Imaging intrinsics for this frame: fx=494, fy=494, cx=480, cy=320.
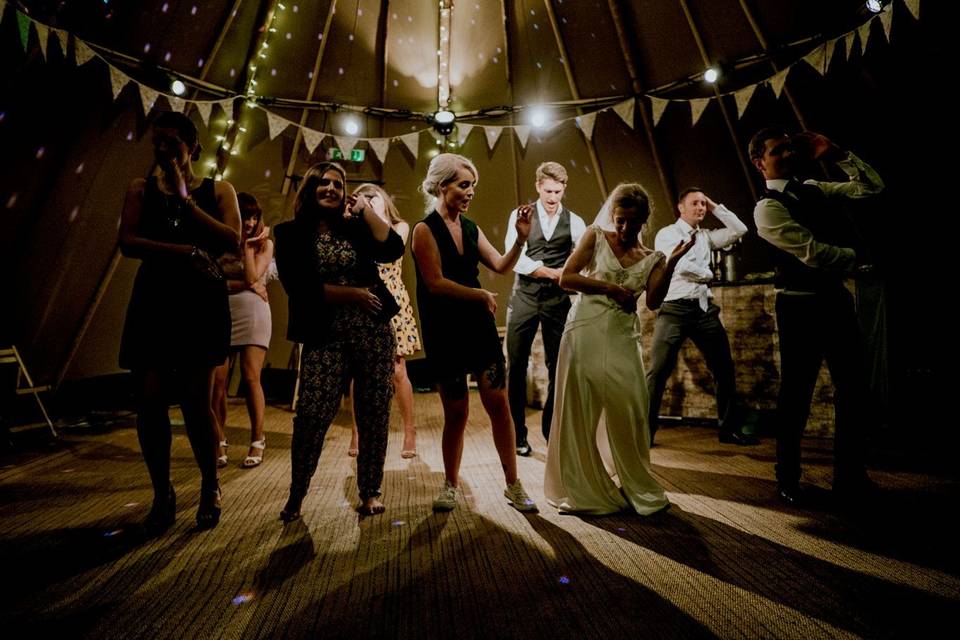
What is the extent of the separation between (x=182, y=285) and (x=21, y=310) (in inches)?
133

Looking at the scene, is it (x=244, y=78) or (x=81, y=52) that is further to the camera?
(x=244, y=78)

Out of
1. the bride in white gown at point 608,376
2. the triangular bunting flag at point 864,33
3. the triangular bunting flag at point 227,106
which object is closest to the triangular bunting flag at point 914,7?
the triangular bunting flag at point 864,33

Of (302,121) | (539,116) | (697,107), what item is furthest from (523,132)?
(302,121)

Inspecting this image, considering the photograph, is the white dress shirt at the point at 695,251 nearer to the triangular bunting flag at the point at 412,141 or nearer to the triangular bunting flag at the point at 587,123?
the triangular bunting flag at the point at 587,123

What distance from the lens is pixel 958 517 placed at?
1789mm

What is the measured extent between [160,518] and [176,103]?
400 cm

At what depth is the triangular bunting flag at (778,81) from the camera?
161 inches

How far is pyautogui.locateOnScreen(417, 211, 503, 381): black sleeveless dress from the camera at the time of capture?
192cm

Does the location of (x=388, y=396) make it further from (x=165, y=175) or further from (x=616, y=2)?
(x=616, y=2)

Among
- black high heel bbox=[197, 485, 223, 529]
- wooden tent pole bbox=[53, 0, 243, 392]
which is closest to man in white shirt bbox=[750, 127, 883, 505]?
black high heel bbox=[197, 485, 223, 529]

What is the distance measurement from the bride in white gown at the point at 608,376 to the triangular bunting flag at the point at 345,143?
4.16 meters

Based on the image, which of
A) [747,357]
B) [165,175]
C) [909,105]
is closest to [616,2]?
[909,105]

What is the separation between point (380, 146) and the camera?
5.51m

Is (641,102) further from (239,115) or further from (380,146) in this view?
(239,115)
